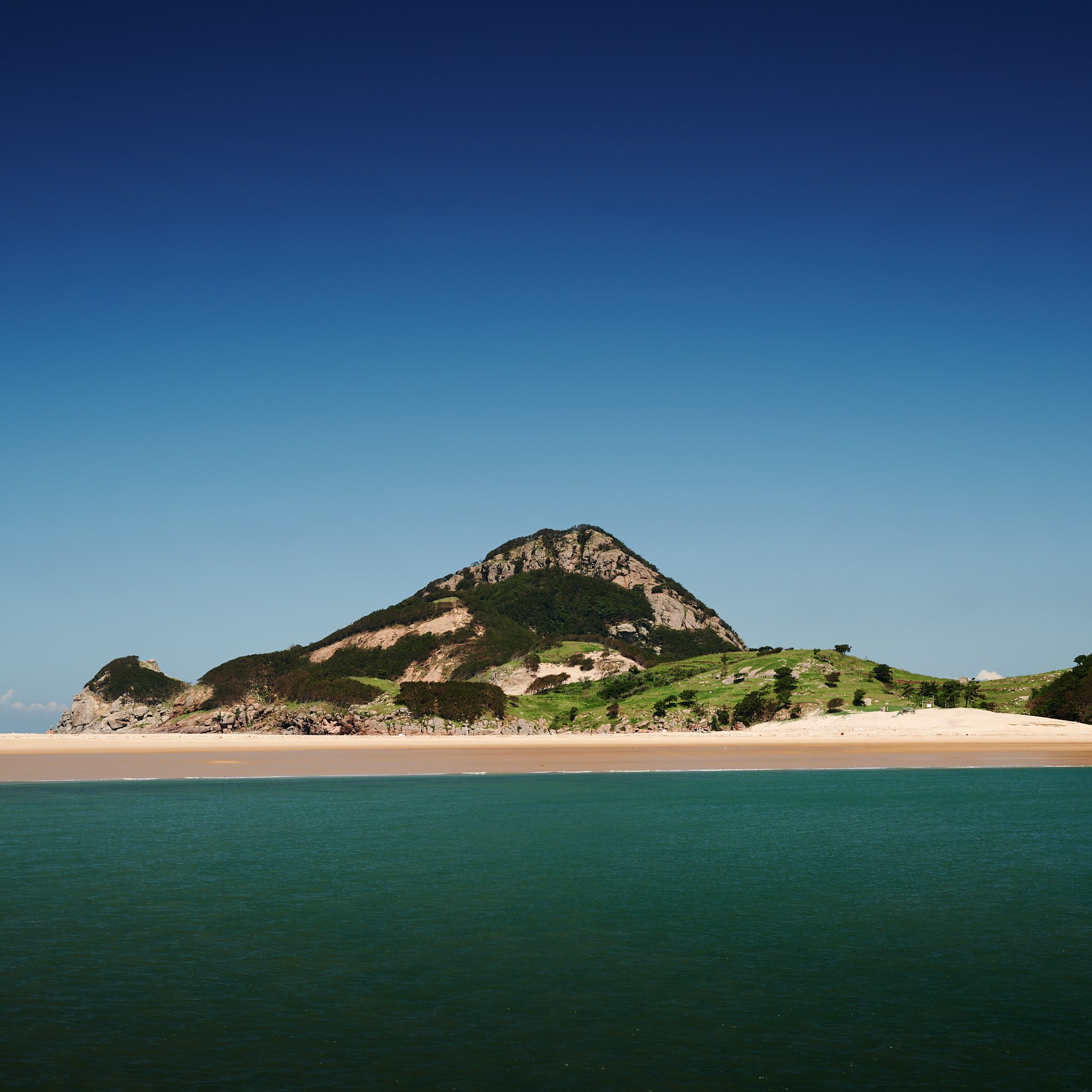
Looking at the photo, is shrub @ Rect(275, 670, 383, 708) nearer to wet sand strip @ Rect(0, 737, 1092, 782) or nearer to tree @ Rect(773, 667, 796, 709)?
wet sand strip @ Rect(0, 737, 1092, 782)

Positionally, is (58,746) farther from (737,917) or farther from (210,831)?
(737,917)

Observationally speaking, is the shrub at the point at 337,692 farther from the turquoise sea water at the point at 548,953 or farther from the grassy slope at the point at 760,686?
the turquoise sea water at the point at 548,953

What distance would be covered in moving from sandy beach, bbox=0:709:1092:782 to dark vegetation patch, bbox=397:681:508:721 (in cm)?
1995

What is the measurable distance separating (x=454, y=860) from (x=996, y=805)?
25.7 metres

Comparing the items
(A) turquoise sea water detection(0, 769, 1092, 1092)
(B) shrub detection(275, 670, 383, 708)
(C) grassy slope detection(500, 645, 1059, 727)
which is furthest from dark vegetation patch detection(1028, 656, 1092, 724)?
(B) shrub detection(275, 670, 383, 708)

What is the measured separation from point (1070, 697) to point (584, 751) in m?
57.0

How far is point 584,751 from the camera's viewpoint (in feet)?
257

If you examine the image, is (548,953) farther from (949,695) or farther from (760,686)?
(760,686)

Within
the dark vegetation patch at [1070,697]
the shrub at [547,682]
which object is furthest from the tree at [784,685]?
the shrub at [547,682]

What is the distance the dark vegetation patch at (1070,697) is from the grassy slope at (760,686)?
8.12 ft

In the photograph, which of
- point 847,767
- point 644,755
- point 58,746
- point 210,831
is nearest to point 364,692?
point 58,746

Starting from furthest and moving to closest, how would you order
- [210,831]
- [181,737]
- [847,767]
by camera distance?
[181,737]
[847,767]
[210,831]

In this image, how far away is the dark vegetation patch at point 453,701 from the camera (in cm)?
12875

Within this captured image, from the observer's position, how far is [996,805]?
39312 mm
